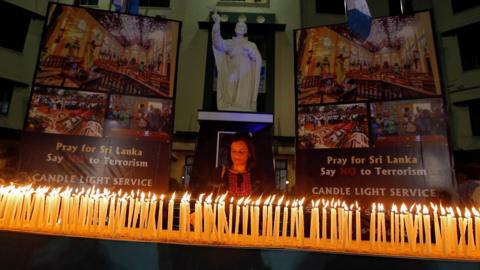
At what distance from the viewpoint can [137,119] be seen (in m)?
7.66

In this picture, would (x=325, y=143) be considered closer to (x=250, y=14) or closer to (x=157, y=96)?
(x=157, y=96)

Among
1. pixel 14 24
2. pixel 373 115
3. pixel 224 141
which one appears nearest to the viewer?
pixel 373 115

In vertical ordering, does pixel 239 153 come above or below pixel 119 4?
below

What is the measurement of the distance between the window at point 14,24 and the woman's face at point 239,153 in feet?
41.2

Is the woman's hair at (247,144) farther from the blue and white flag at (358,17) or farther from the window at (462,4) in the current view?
the window at (462,4)

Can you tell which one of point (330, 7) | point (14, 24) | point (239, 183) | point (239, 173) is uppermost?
point (330, 7)

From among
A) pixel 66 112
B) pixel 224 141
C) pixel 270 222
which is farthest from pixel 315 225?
pixel 66 112

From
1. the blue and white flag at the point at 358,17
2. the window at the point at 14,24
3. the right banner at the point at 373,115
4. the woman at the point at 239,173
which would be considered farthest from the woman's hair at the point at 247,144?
the window at the point at 14,24

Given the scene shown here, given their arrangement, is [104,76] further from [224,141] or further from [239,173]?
[239,173]

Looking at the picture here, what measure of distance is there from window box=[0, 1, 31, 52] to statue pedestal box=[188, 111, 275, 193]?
11.6 metres

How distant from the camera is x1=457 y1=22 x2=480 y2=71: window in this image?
14.6 meters

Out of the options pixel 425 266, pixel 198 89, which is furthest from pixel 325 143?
pixel 198 89

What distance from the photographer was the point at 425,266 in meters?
2.33

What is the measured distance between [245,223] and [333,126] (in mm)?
5060
